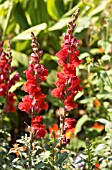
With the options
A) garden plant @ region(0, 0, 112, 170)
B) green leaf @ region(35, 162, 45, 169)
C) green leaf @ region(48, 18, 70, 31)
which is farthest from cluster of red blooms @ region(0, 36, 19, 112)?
green leaf @ region(48, 18, 70, 31)

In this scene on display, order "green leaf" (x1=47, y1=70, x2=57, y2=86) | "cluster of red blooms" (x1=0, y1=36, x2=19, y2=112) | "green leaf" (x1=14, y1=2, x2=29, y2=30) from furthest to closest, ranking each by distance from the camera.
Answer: "green leaf" (x1=14, y1=2, x2=29, y2=30) → "green leaf" (x1=47, y1=70, x2=57, y2=86) → "cluster of red blooms" (x1=0, y1=36, x2=19, y2=112)

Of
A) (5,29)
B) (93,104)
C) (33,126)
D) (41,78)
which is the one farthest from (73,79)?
(5,29)

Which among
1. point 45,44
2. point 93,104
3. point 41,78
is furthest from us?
point 45,44

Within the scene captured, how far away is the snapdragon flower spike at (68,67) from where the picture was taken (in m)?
2.37

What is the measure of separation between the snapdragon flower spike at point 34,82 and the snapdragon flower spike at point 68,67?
4.4 inches

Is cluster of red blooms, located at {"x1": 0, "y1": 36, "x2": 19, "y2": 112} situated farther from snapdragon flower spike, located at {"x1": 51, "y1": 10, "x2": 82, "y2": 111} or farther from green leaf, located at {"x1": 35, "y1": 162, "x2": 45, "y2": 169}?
green leaf, located at {"x1": 35, "y1": 162, "x2": 45, "y2": 169}

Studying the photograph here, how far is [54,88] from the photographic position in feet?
11.5

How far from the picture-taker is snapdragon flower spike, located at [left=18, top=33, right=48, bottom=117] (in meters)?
2.30

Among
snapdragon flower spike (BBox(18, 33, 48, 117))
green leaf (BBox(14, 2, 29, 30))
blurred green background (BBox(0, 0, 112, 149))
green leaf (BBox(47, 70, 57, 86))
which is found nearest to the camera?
snapdragon flower spike (BBox(18, 33, 48, 117))

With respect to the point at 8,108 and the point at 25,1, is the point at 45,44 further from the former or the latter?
the point at 8,108

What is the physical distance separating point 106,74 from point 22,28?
1806mm

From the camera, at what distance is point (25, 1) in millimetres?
4738

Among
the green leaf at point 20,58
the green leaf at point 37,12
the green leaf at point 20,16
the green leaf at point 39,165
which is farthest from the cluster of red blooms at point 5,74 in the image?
the green leaf at point 37,12

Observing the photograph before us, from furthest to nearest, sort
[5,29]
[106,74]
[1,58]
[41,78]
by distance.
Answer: [5,29] → [106,74] → [1,58] → [41,78]
